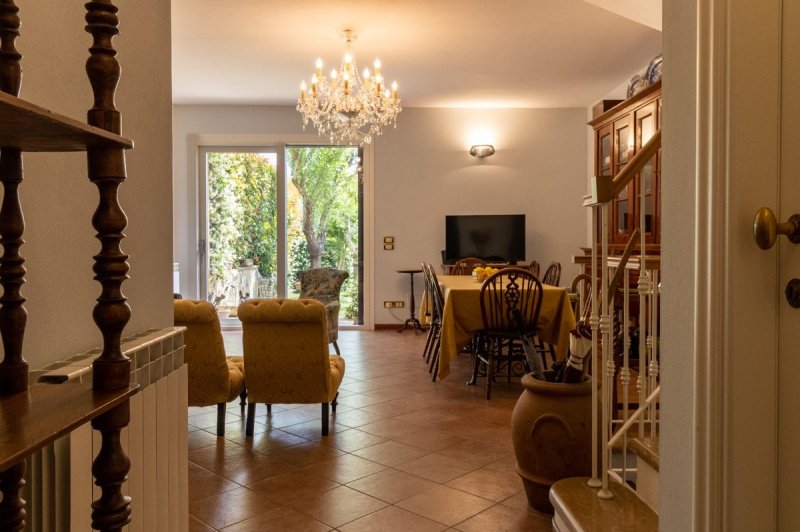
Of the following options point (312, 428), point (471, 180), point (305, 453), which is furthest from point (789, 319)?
point (471, 180)

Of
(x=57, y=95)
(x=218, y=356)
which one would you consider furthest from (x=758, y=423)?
(x=218, y=356)

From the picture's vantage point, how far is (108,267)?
1094 mm

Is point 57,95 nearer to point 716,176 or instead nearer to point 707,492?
point 716,176

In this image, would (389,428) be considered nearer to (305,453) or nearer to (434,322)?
(305,453)

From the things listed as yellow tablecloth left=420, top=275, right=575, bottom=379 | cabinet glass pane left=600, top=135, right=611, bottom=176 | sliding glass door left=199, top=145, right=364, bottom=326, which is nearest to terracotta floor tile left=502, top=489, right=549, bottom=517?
yellow tablecloth left=420, top=275, right=575, bottom=379

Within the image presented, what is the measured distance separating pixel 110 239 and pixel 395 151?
796cm

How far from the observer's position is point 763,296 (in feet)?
4.22

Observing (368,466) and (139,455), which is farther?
(368,466)

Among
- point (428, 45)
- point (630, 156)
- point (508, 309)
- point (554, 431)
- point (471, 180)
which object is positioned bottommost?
point (554, 431)

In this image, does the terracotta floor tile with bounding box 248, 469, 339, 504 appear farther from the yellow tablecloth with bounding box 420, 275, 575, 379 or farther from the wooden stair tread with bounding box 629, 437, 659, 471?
the yellow tablecloth with bounding box 420, 275, 575, 379

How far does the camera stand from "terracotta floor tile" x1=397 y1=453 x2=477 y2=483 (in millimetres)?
3287

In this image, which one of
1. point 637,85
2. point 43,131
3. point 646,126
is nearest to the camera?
point 43,131

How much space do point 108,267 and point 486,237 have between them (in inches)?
312

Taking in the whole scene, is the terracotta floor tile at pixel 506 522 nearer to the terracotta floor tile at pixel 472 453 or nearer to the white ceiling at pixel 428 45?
the terracotta floor tile at pixel 472 453
